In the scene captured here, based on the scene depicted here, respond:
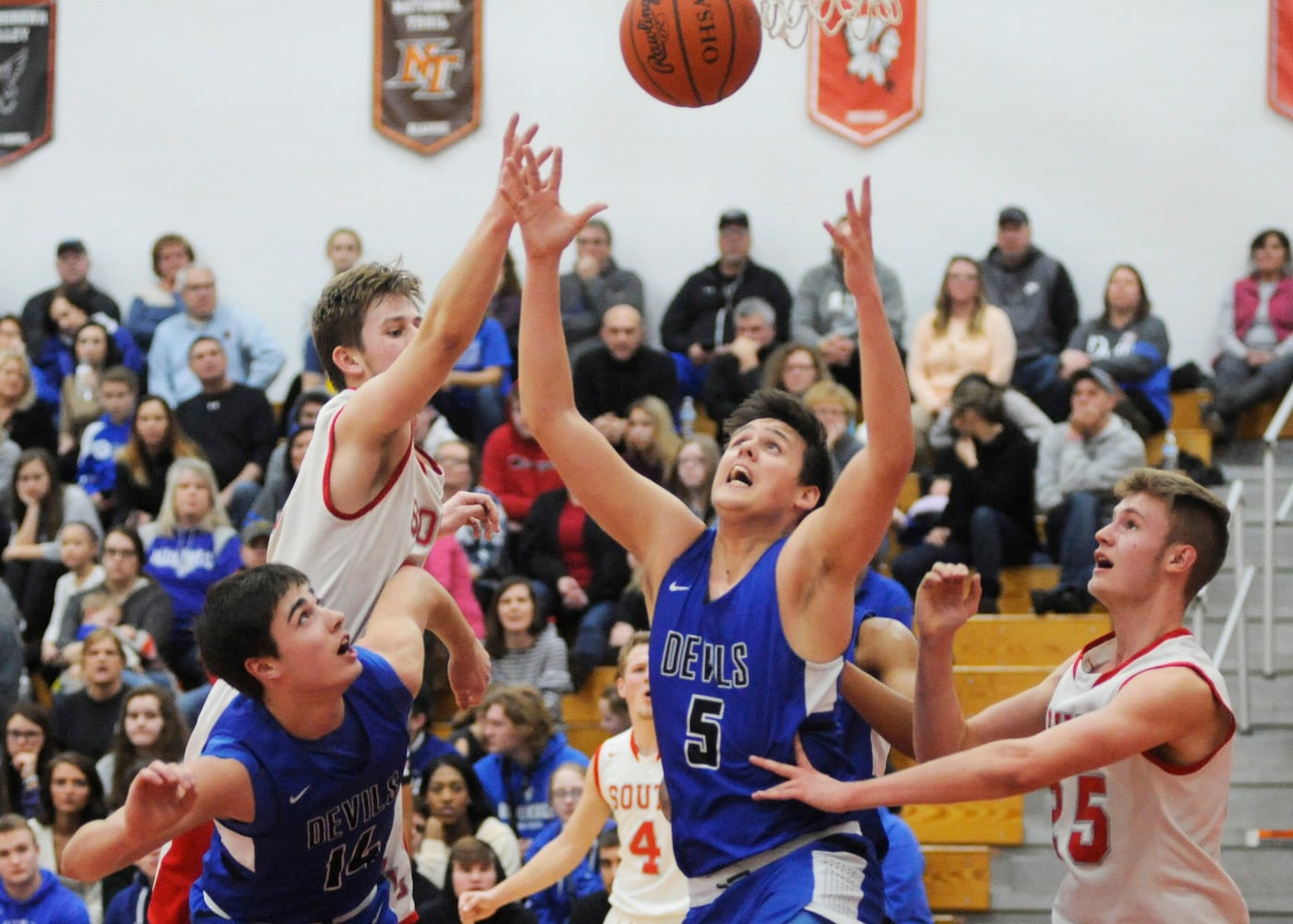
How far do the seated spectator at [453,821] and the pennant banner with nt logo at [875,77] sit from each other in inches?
271

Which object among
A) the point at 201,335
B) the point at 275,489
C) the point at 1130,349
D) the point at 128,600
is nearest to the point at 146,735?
the point at 128,600

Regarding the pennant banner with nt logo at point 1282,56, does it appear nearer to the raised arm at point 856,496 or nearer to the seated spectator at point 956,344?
the seated spectator at point 956,344

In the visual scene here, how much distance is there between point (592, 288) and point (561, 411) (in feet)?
27.8

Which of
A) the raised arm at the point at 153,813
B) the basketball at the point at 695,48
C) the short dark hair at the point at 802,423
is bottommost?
the raised arm at the point at 153,813

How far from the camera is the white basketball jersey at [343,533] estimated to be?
4551 millimetres

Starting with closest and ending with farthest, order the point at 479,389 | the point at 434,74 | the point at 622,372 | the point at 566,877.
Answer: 1. the point at 566,877
2. the point at 622,372
3. the point at 479,389
4. the point at 434,74

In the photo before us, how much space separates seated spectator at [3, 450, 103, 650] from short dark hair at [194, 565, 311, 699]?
7092mm

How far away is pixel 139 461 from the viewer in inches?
449

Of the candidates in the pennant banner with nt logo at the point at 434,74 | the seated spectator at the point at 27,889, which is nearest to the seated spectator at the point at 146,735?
the seated spectator at the point at 27,889

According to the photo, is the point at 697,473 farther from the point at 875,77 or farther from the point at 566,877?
the point at 875,77

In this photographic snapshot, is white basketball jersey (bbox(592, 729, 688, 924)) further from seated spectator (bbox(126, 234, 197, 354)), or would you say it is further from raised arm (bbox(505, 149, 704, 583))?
seated spectator (bbox(126, 234, 197, 354))

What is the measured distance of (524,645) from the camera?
9.65 m

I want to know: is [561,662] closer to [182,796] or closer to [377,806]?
[377,806]

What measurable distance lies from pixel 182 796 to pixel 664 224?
407 inches
